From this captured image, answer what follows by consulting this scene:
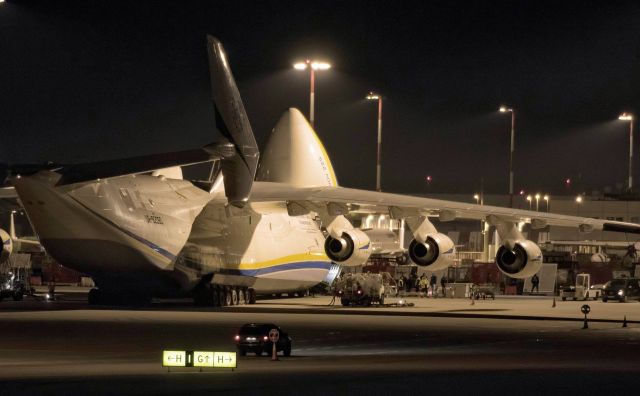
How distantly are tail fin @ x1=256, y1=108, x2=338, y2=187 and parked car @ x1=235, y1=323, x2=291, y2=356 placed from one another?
80.8 feet

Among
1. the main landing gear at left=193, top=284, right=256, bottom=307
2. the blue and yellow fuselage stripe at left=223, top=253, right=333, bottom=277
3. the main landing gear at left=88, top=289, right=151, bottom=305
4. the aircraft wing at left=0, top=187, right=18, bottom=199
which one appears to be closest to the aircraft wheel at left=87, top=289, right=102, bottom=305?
the main landing gear at left=88, top=289, right=151, bottom=305

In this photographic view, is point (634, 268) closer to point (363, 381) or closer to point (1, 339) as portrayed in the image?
point (1, 339)

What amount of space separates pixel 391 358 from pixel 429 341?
512 centimetres

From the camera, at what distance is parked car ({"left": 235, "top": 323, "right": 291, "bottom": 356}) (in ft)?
67.9

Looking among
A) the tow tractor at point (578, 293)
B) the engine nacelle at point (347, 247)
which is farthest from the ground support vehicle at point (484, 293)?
the engine nacelle at point (347, 247)

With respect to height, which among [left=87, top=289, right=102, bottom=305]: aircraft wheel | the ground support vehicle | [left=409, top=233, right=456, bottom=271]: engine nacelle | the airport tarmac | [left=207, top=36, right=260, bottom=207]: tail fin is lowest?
the airport tarmac

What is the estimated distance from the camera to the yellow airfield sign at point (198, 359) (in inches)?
682

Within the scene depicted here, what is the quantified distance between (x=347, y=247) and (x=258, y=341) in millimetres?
21023

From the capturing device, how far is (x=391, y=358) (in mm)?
20453

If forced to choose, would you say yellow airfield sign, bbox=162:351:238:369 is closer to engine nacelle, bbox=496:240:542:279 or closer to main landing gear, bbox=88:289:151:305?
main landing gear, bbox=88:289:151:305

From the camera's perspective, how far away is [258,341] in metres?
20.7

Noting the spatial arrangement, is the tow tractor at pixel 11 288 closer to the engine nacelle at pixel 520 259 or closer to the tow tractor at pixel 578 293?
the engine nacelle at pixel 520 259

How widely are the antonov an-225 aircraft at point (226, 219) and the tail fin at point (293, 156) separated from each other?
0.13ft

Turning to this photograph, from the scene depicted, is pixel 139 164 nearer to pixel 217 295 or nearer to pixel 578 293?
pixel 217 295
